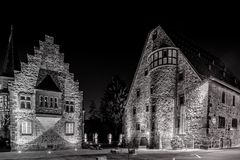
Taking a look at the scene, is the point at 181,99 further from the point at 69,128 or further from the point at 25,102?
the point at 25,102

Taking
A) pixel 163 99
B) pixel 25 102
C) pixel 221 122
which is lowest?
pixel 221 122

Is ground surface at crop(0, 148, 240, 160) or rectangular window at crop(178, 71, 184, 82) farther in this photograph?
rectangular window at crop(178, 71, 184, 82)

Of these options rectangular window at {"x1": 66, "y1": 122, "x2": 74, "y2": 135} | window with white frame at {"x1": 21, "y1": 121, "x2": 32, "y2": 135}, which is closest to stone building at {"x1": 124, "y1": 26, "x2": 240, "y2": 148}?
rectangular window at {"x1": 66, "y1": 122, "x2": 74, "y2": 135}

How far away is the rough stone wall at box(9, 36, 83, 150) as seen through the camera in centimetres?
2883

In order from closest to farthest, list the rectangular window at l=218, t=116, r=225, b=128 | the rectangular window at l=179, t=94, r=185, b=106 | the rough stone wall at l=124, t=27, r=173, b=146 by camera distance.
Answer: the rectangular window at l=218, t=116, r=225, b=128
the rectangular window at l=179, t=94, r=185, b=106
the rough stone wall at l=124, t=27, r=173, b=146

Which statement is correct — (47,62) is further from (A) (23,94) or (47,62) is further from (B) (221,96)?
(B) (221,96)

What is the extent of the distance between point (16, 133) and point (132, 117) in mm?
18870

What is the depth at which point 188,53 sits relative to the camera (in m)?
34.8

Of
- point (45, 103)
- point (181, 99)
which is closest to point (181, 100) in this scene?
point (181, 99)

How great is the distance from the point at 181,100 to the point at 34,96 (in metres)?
18.4

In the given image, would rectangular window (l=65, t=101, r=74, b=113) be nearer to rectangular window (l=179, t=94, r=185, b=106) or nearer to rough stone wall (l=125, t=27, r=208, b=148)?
rough stone wall (l=125, t=27, r=208, b=148)

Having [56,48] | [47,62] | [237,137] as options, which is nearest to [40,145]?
[47,62]

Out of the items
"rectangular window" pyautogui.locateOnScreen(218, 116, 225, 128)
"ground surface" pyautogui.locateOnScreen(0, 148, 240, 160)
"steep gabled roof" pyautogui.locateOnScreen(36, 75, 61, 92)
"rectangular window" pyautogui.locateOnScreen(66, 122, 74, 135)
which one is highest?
"steep gabled roof" pyautogui.locateOnScreen(36, 75, 61, 92)

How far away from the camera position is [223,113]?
111 ft
